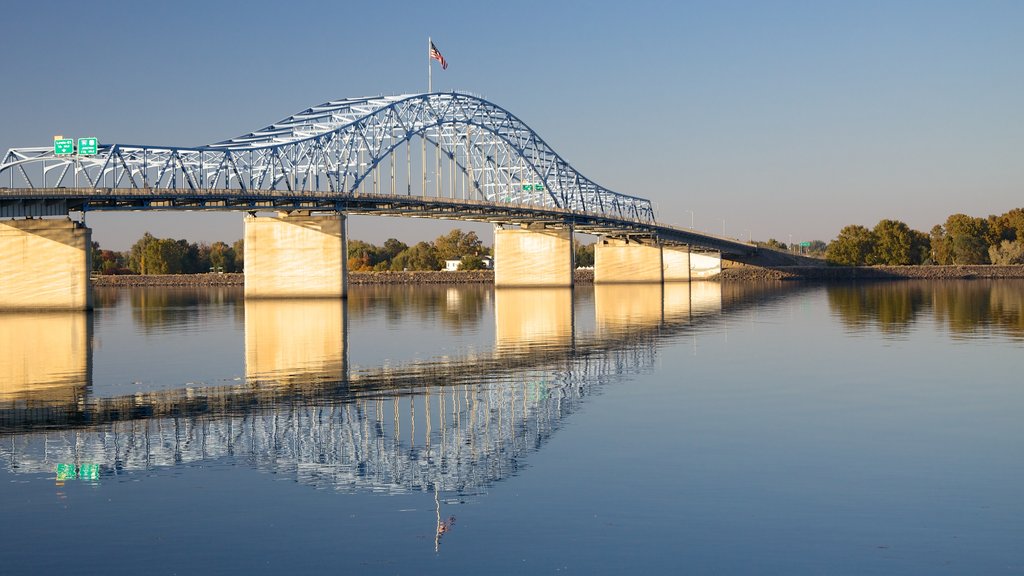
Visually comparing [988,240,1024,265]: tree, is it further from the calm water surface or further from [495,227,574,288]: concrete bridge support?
the calm water surface

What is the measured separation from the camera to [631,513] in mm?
14375

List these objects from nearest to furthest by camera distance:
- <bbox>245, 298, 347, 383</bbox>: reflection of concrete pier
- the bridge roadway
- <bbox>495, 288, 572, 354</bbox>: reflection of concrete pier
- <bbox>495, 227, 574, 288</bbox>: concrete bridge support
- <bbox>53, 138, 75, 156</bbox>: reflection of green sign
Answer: <bbox>245, 298, 347, 383</bbox>: reflection of concrete pier, <bbox>495, 288, 572, 354</bbox>: reflection of concrete pier, the bridge roadway, <bbox>53, 138, 75, 156</bbox>: reflection of green sign, <bbox>495, 227, 574, 288</bbox>: concrete bridge support

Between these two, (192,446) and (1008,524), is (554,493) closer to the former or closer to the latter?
(1008,524)

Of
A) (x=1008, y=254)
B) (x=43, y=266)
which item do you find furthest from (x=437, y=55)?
(x=1008, y=254)

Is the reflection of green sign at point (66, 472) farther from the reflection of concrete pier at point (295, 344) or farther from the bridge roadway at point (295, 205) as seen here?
the bridge roadway at point (295, 205)

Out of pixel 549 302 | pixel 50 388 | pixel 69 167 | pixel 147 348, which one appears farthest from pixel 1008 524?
pixel 69 167

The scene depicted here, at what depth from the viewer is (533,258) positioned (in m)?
138

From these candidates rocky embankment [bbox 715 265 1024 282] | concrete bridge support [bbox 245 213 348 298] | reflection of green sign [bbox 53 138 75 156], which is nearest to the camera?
reflection of green sign [bbox 53 138 75 156]

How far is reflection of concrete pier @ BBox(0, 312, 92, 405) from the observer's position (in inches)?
1104

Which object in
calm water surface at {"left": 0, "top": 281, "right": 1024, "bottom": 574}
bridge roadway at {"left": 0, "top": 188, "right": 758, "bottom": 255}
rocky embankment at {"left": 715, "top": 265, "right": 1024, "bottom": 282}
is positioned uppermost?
bridge roadway at {"left": 0, "top": 188, "right": 758, "bottom": 255}

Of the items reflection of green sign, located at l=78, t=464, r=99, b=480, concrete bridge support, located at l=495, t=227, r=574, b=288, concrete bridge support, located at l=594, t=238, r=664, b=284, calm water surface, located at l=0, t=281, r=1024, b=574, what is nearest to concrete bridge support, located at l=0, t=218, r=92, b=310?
calm water surface, located at l=0, t=281, r=1024, b=574

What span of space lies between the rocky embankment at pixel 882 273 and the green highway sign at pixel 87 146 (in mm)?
126498

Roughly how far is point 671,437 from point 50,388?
18126mm

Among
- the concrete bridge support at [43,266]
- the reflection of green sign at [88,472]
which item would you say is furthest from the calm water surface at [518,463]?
the concrete bridge support at [43,266]
